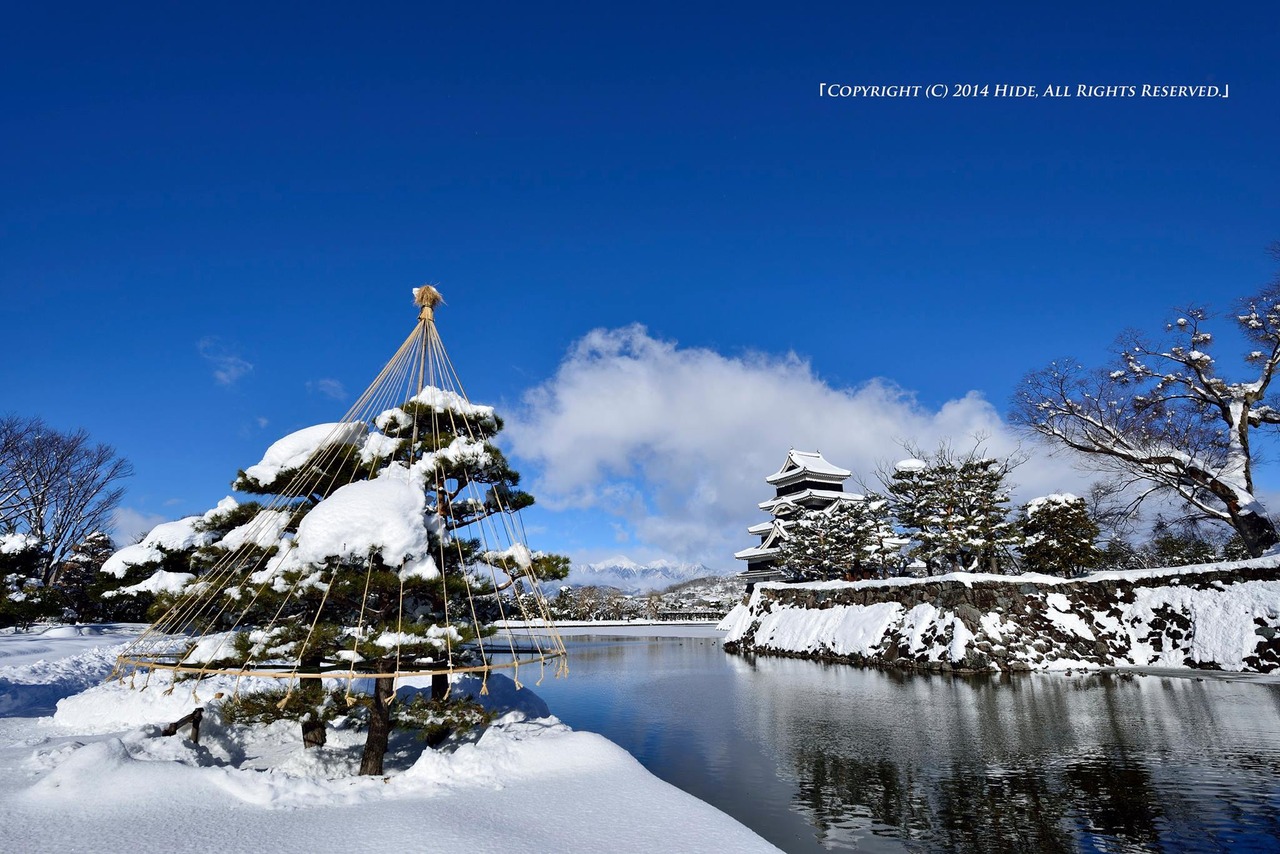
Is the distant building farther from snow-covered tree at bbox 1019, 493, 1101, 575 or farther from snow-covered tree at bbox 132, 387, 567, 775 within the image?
snow-covered tree at bbox 132, 387, 567, 775

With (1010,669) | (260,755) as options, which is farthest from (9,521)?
(1010,669)

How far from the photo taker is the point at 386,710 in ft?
25.5

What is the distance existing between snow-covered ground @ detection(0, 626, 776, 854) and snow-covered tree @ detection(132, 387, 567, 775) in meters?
1.21

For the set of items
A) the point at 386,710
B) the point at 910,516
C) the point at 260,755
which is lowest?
the point at 260,755

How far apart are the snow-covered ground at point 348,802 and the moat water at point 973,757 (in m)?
2.02

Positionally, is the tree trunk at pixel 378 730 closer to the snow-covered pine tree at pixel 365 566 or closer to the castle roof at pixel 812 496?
the snow-covered pine tree at pixel 365 566

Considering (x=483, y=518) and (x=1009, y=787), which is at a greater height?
(x=483, y=518)

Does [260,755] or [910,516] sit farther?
[910,516]

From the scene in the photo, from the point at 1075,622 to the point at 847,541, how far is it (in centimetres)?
1199

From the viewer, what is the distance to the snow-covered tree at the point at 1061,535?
29844mm

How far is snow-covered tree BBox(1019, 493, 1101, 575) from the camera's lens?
29844 mm

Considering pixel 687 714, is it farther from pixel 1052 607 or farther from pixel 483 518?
pixel 1052 607

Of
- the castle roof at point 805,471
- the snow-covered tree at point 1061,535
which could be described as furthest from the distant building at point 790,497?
the snow-covered tree at point 1061,535

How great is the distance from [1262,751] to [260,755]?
1478cm
